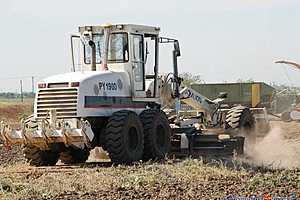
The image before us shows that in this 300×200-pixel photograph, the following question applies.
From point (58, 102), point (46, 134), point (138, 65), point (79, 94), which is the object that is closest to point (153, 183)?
point (46, 134)

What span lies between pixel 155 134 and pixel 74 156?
7.95 ft

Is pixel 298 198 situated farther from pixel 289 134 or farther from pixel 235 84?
pixel 235 84

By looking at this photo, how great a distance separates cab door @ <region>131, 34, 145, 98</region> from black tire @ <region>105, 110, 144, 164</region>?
5.00 ft

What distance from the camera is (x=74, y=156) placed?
62.8ft

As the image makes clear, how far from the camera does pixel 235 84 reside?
37844mm

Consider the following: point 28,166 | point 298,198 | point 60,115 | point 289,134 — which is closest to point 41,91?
point 60,115

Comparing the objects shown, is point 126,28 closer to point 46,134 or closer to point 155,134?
point 155,134

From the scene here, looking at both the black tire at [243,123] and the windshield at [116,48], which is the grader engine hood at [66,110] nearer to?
the windshield at [116,48]

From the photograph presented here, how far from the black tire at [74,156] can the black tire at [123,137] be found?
2126 millimetres

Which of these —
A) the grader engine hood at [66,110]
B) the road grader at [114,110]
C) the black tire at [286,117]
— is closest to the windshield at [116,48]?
the road grader at [114,110]

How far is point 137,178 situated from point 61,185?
1380 mm

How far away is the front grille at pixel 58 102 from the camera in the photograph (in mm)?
16906

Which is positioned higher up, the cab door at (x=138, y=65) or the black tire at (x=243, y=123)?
the cab door at (x=138, y=65)

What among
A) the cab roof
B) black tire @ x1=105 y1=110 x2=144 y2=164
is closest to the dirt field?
black tire @ x1=105 y1=110 x2=144 y2=164
